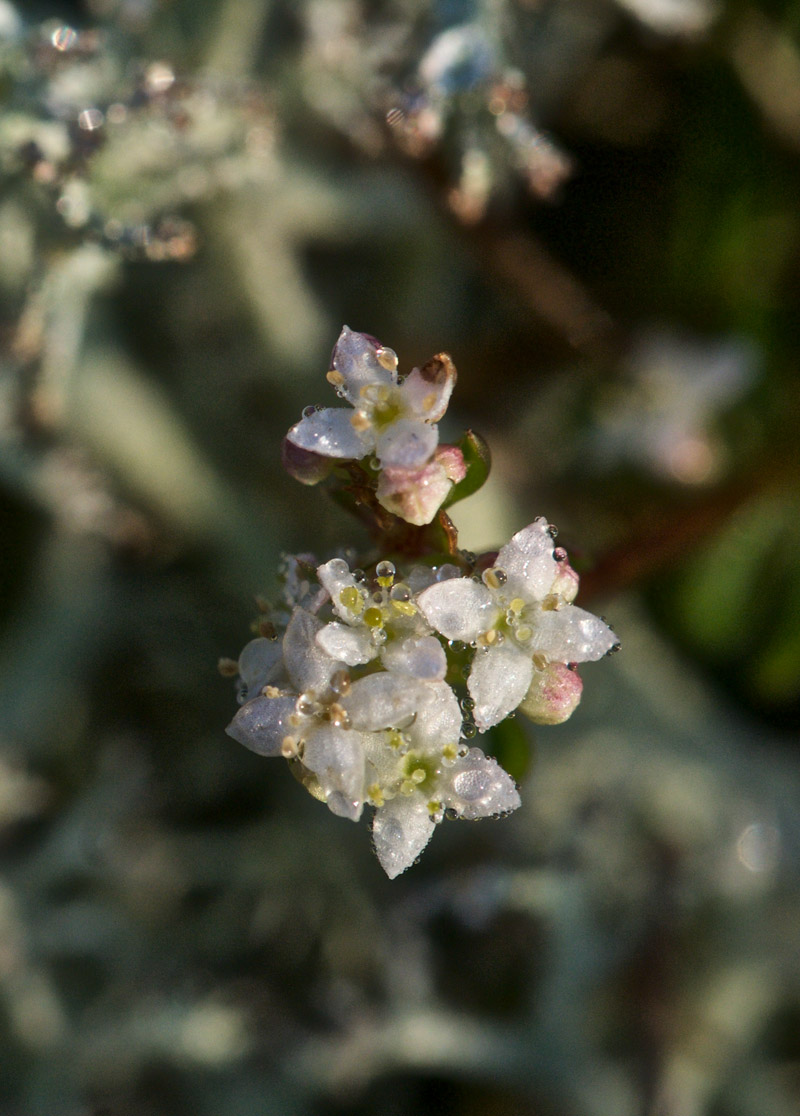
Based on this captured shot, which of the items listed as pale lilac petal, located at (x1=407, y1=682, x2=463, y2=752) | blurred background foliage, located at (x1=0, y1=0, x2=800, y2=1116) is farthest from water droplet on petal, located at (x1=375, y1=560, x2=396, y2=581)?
blurred background foliage, located at (x1=0, y1=0, x2=800, y2=1116)

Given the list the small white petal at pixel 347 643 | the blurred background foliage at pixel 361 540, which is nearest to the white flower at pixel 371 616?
the small white petal at pixel 347 643

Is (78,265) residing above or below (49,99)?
below

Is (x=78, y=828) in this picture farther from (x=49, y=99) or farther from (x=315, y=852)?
(x=49, y=99)

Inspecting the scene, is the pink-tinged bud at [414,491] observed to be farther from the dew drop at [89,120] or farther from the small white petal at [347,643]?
the dew drop at [89,120]

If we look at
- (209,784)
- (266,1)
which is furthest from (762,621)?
(266,1)

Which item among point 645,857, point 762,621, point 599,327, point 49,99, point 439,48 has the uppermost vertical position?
point 599,327

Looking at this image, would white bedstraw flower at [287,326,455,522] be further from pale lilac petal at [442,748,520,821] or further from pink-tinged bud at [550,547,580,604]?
pale lilac petal at [442,748,520,821]

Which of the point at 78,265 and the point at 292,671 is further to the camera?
the point at 78,265

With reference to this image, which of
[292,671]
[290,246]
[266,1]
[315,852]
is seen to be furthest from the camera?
[290,246]
